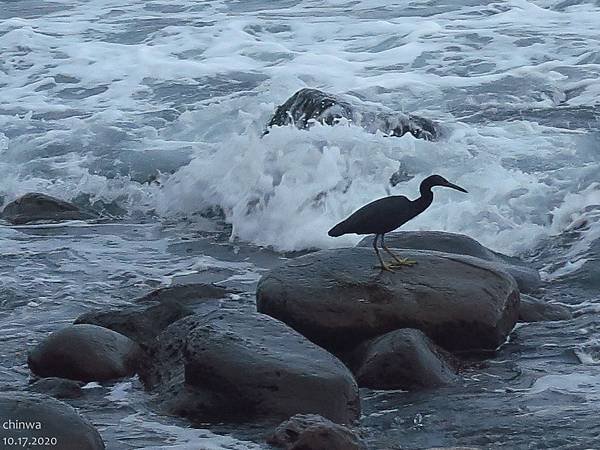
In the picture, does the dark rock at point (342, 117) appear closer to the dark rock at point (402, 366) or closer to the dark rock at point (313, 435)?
the dark rock at point (402, 366)

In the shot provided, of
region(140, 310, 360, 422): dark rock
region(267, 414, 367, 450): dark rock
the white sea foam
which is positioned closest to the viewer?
region(267, 414, 367, 450): dark rock

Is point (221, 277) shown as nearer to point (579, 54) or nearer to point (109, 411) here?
point (109, 411)

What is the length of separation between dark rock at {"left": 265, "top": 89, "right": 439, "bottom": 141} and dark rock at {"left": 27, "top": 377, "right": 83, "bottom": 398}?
4.80 m

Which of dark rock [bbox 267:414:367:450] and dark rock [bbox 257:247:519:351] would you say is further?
dark rock [bbox 257:247:519:351]

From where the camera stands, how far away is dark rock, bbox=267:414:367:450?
4785 millimetres

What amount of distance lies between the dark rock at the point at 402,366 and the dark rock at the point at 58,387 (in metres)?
1.40

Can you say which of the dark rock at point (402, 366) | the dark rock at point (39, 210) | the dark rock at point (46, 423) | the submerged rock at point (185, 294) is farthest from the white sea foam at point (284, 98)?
the dark rock at point (46, 423)

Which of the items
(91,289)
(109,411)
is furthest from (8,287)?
(109,411)

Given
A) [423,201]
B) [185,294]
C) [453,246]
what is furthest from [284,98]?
[423,201]

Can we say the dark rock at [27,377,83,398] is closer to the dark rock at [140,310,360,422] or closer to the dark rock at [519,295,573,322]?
the dark rock at [140,310,360,422]

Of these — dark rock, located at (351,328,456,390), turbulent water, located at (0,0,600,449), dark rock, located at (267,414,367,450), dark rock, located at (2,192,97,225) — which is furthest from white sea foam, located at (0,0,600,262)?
dark rock, located at (267,414,367,450)

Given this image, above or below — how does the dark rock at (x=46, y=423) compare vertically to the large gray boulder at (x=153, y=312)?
above

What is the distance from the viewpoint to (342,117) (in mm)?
10328

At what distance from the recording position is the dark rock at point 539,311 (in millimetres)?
6742
